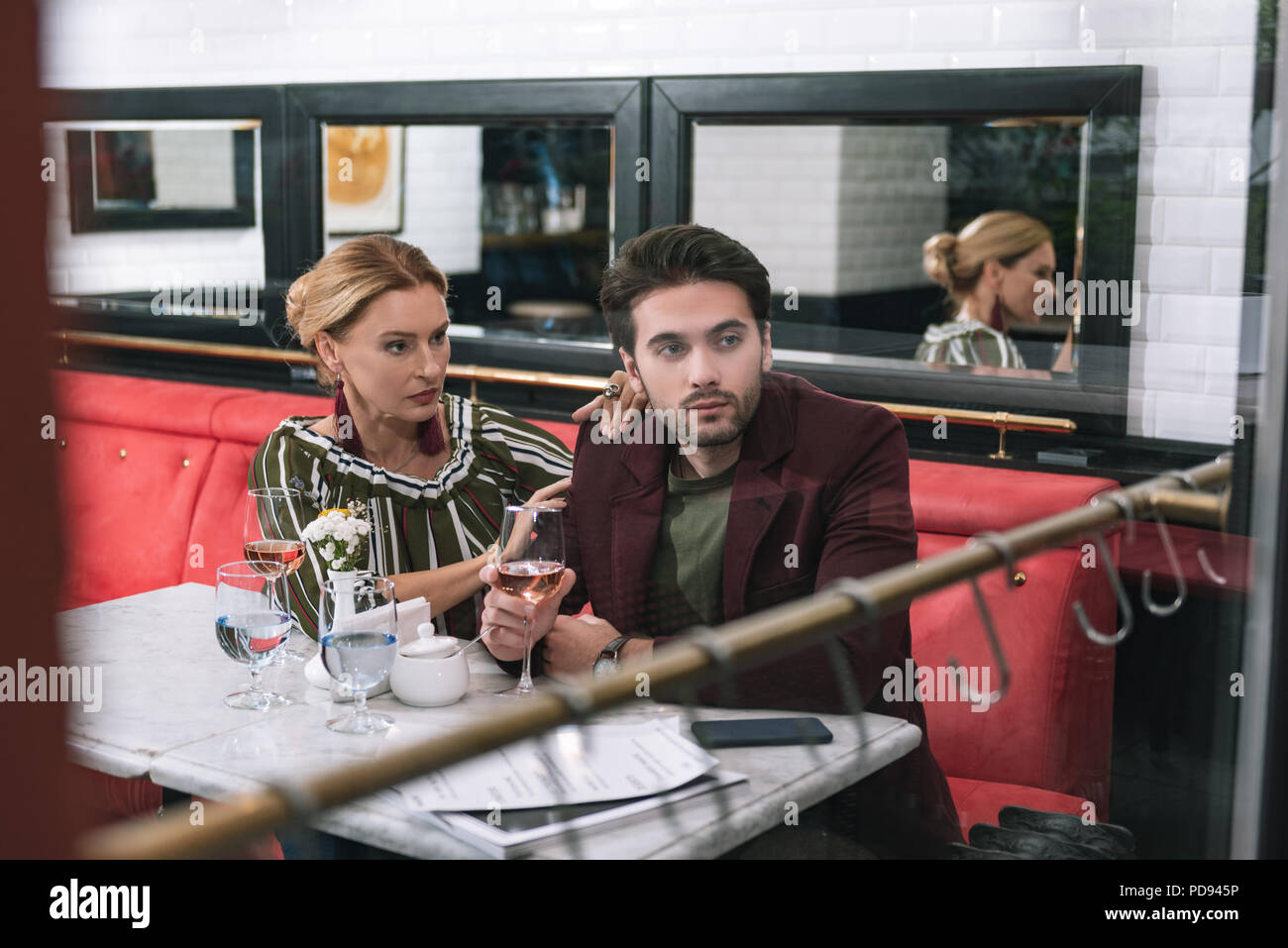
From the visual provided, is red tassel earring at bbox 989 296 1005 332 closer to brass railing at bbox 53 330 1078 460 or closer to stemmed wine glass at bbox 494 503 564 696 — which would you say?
brass railing at bbox 53 330 1078 460

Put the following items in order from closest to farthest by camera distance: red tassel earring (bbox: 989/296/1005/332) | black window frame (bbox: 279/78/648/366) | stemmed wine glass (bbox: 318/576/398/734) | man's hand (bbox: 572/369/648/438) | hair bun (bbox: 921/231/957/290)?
1. stemmed wine glass (bbox: 318/576/398/734)
2. man's hand (bbox: 572/369/648/438)
3. black window frame (bbox: 279/78/648/366)
4. red tassel earring (bbox: 989/296/1005/332)
5. hair bun (bbox: 921/231/957/290)

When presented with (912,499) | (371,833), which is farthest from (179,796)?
(912,499)

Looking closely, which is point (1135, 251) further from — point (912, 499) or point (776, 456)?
point (776, 456)

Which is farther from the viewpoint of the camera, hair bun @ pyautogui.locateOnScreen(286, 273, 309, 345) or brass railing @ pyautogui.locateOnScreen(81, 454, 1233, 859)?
hair bun @ pyautogui.locateOnScreen(286, 273, 309, 345)

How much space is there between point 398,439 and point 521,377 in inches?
24.3

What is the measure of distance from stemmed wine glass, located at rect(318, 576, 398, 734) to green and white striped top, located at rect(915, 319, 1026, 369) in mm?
1138

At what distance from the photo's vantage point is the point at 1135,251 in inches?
71.7

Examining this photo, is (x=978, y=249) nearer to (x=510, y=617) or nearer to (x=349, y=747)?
(x=510, y=617)

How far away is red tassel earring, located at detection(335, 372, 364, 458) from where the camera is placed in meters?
1.79

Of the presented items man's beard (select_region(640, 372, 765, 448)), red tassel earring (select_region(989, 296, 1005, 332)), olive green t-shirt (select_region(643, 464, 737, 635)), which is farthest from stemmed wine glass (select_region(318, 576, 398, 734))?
red tassel earring (select_region(989, 296, 1005, 332))

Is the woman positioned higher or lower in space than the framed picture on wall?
lower

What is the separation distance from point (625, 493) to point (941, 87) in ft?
3.00

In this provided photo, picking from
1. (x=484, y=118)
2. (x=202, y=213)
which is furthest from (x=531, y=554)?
(x=202, y=213)

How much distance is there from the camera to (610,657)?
1.31 m
